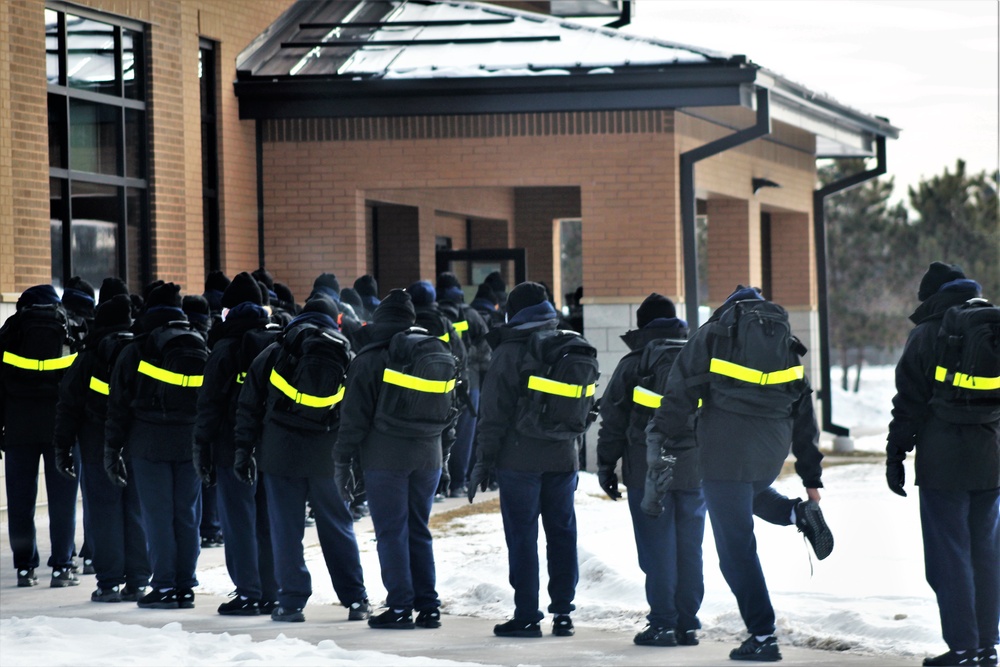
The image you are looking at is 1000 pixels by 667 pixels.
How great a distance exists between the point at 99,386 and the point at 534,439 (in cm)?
298

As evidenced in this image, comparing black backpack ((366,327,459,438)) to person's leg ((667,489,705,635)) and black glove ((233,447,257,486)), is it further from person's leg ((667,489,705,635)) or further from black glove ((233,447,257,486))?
person's leg ((667,489,705,635))

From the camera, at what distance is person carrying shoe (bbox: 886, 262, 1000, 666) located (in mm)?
6871

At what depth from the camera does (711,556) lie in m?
10.0

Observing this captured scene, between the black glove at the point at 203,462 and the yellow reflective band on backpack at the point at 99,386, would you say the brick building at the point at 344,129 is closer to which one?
the yellow reflective band on backpack at the point at 99,386

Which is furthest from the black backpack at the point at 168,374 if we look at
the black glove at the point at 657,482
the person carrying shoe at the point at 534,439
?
the black glove at the point at 657,482

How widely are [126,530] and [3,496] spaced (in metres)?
3.93

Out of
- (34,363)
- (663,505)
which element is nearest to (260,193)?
(34,363)

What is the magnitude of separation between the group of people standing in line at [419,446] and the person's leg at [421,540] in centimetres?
1

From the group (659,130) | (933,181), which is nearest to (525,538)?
(659,130)

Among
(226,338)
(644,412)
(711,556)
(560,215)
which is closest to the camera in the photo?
(644,412)

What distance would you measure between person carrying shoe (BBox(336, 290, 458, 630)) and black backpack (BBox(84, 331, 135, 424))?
72.5 inches

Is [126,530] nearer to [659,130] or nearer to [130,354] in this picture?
[130,354]

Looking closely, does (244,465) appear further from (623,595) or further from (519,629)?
(623,595)

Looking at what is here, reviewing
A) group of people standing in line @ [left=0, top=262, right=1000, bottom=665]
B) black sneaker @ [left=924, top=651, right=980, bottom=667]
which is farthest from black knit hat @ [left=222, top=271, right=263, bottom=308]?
black sneaker @ [left=924, top=651, right=980, bottom=667]
